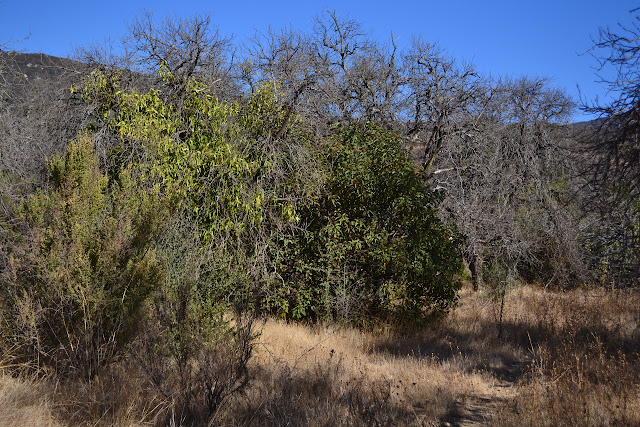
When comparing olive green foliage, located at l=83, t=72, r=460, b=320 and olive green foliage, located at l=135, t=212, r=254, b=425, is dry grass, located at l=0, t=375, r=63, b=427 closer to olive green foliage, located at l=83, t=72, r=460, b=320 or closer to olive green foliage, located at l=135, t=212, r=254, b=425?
olive green foliage, located at l=135, t=212, r=254, b=425

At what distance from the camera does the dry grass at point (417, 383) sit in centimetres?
449

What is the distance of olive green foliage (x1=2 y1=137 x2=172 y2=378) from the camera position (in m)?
5.09

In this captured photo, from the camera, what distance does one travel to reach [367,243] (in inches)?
373

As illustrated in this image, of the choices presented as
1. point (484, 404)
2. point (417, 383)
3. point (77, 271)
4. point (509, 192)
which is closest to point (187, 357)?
point (77, 271)

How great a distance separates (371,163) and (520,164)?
585 cm

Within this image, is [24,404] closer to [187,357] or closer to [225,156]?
[187,357]

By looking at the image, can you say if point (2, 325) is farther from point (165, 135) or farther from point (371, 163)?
point (371, 163)

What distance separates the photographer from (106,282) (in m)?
5.38

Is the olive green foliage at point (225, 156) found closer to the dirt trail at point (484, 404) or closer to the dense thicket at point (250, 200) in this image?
the dense thicket at point (250, 200)

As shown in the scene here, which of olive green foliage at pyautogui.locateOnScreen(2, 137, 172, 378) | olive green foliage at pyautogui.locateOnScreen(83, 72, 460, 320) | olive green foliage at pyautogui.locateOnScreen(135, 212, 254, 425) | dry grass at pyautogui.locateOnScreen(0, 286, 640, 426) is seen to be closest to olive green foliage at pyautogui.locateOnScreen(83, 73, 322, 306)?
olive green foliage at pyautogui.locateOnScreen(83, 72, 460, 320)

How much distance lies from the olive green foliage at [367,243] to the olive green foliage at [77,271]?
429cm

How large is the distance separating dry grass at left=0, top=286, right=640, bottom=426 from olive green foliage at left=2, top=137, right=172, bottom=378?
0.42 m

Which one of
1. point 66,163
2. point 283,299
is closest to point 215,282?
point 66,163

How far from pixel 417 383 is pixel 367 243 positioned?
11.4 ft
